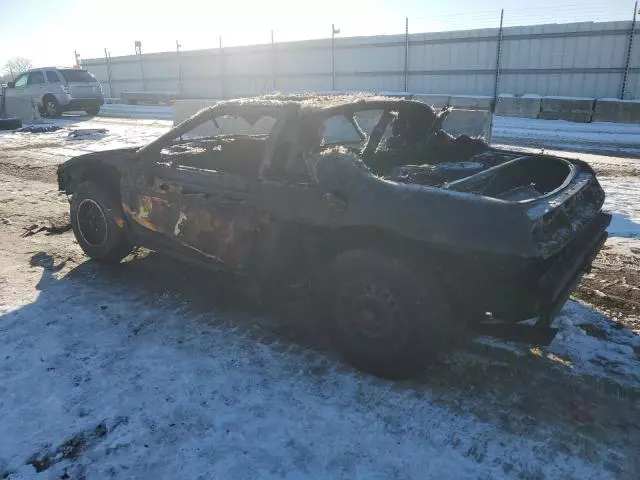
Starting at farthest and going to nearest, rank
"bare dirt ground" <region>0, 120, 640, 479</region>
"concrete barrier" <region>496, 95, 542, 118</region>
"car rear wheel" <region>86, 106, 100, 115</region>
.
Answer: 1. "car rear wheel" <region>86, 106, 100, 115</region>
2. "concrete barrier" <region>496, 95, 542, 118</region>
3. "bare dirt ground" <region>0, 120, 640, 479</region>

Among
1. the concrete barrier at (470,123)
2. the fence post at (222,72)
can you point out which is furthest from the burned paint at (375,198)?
the fence post at (222,72)

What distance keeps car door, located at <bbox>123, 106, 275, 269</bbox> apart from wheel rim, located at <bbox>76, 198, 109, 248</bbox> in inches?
18.3

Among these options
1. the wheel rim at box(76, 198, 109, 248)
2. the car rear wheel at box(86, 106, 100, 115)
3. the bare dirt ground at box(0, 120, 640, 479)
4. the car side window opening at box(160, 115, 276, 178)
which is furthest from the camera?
the car rear wheel at box(86, 106, 100, 115)

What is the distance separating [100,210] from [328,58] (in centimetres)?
2071

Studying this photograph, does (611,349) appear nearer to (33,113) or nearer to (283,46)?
(33,113)

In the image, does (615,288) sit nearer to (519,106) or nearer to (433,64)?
(519,106)

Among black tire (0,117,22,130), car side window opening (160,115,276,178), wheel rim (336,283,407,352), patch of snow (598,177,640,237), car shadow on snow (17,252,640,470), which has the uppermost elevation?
car side window opening (160,115,276,178)

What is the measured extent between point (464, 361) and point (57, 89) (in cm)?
2073

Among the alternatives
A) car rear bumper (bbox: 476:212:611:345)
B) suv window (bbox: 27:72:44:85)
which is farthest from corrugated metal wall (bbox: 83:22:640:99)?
car rear bumper (bbox: 476:212:611:345)

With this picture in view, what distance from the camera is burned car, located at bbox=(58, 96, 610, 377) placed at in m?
2.56

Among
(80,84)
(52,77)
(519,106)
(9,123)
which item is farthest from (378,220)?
(52,77)

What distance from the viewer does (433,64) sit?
803 inches

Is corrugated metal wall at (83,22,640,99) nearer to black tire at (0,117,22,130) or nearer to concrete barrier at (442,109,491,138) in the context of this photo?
concrete barrier at (442,109,491,138)

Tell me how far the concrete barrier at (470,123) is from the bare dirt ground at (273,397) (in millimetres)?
5372
